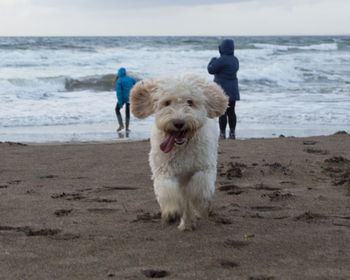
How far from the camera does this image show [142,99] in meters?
4.27

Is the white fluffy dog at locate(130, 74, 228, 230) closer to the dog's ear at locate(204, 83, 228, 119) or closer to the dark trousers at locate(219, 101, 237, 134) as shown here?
the dog's ear at locate(204, 83, 228, 119)

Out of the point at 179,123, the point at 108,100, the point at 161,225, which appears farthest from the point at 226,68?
the point at 108,100

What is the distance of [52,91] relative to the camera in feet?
63.0

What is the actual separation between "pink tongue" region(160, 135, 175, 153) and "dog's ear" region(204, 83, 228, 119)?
47 cm

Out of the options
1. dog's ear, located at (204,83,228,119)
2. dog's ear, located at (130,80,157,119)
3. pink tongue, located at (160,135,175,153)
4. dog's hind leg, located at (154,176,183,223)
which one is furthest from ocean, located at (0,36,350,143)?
dog's hind leg, located at (154,176,183,223)

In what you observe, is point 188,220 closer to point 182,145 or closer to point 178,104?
point 182,145

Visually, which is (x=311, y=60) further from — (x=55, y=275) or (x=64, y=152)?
(x=55, y=275)

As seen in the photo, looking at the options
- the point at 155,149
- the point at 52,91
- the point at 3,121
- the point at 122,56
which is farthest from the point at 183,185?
the point at 122,56

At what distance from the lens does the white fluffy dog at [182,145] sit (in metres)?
3.94

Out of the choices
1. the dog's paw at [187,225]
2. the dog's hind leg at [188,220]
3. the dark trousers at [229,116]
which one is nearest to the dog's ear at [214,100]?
the dog's hind leg at [188,220]

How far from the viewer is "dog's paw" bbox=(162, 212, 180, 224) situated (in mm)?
4257

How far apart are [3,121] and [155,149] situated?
881 cm

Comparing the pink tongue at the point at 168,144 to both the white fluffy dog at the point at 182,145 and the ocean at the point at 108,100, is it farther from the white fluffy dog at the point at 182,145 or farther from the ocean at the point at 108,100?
the ocean at the point at 108,100

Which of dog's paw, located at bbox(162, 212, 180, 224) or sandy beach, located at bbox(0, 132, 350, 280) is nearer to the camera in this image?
sandy beach, located at bbox(0, 132, 350, 280)
